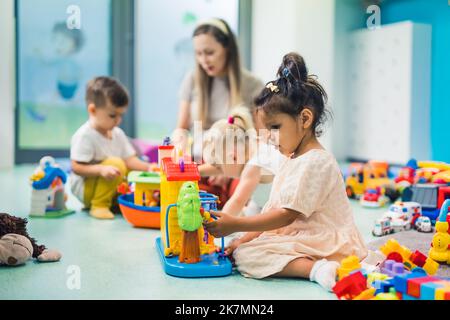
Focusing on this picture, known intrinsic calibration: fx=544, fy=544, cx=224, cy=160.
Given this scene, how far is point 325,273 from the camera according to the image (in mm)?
912

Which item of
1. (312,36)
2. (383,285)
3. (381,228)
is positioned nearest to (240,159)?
(381,228)

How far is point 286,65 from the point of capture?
103 centimetres

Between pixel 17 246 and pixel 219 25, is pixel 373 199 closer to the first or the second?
pixel 219 25

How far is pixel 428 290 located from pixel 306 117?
39cm

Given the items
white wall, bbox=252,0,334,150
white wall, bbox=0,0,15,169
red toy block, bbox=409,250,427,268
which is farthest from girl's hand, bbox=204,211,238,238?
white wall, bbox=252,0,334,150

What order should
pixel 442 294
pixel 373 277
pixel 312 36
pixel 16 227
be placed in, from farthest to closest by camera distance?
1. pixel 312 36
2. pixel 16 227
3. pixel 373 277
4. pixel 442 294

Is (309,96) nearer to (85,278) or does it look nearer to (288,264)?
(288,264)

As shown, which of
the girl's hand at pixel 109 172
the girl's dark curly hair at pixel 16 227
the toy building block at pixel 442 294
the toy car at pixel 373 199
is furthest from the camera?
the toy car at pixel 373 199

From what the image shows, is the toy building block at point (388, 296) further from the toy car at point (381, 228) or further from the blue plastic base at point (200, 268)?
the toy car at point (381, 228)

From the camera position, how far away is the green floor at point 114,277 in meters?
0.88

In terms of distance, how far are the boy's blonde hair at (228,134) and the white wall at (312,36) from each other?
18.8 inches

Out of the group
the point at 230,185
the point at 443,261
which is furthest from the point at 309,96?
the point at 230,185

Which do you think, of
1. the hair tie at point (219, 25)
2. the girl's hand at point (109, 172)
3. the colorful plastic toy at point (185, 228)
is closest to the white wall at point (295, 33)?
the hair tie at point (219, 25)

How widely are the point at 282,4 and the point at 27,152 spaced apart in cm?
130
